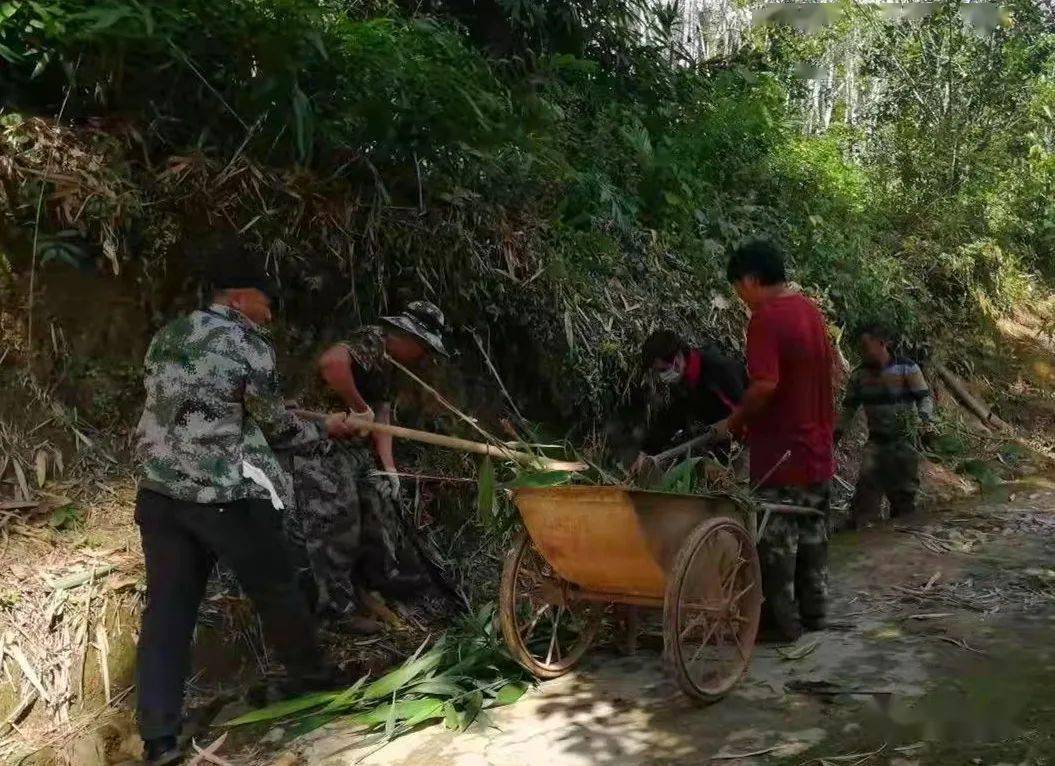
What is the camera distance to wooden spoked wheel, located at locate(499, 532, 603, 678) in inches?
157

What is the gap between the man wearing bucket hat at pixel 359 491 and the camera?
4.60 m

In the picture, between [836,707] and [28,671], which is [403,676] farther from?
[836,707]

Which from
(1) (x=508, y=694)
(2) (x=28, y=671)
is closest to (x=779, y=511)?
(1) (x=508, y=694)

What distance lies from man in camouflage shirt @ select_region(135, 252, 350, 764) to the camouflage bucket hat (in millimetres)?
1028

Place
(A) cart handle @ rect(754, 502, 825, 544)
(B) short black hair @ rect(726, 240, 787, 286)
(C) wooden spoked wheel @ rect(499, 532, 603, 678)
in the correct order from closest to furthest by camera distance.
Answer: (C) wooden spoked wheel @ rect(499, 532, 603, 678) → (A) cart handle @ rect(754, 502, 825, 544) → (B) short black hair @ rect(726, 240, 787, 286)

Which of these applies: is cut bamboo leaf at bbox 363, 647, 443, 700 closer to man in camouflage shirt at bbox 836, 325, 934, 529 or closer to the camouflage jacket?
the camouflage jacket

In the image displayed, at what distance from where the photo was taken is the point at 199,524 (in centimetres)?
357

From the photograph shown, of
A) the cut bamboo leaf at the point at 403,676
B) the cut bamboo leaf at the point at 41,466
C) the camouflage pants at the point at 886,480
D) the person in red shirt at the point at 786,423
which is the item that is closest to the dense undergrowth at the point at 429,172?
the cut bamboo leaf at the point at 41,466

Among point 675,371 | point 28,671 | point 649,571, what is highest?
point 675,371

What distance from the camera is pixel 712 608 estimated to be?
3727mm

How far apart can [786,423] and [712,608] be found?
115cm

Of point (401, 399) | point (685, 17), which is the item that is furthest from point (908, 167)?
point (401, 399)

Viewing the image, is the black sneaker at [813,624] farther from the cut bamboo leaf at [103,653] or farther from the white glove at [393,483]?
the cut bamboo leaf at [103,653]

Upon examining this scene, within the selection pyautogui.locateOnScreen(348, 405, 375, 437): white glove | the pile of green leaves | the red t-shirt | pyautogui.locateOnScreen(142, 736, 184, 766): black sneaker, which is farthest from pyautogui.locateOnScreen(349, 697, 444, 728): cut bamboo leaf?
the red t-shirt
